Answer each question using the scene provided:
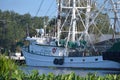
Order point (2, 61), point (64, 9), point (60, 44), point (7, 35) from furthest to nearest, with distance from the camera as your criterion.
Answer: point (7, 35) → point (64, 9) → point (60, 44) → point (2, 61)

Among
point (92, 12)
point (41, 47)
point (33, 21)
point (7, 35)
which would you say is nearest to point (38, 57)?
point (41, 47)

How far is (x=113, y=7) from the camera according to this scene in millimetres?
80312

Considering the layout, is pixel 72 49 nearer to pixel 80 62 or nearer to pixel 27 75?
pixel 80 62

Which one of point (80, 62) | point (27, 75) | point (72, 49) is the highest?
point (27, 75)

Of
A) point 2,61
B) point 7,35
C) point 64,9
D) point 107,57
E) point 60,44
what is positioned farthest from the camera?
point 7,35

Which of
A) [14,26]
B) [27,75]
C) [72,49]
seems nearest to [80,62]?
[72,49]

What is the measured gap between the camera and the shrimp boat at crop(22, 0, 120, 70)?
81.2 meters

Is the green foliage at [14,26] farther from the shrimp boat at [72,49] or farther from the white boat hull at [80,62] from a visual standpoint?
the white boat hull at [80,62]

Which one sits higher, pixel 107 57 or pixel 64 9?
pixel 64 9

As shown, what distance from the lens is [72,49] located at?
289ft

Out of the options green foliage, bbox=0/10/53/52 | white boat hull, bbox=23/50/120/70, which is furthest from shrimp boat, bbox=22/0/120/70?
green foliage, bbox=0/10/53/52

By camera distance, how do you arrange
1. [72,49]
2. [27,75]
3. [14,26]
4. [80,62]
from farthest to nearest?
1. [14,26]
2. [72,49]
3. [80,62]
4. [27,75]

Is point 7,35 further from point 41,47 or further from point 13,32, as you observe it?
point 41,47

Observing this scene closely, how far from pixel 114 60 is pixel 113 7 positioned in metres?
8.26
